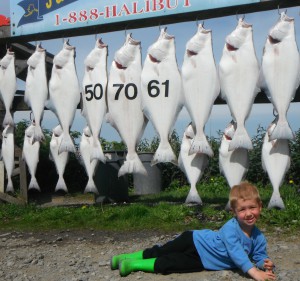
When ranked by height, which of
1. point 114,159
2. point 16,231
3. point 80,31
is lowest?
point 16,231

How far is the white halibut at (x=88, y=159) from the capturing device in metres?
6.74

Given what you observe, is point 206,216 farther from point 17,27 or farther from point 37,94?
point 17,27

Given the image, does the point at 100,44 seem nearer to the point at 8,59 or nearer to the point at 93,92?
the point at 93,92

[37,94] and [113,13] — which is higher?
[113,13]

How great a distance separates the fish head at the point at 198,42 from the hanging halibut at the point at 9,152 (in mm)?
3042

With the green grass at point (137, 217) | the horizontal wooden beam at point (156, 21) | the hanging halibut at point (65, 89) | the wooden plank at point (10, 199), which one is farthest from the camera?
the wooden plank at point (10, 199)

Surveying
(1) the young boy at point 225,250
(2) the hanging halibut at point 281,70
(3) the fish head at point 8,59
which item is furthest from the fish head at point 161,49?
(1) the young boy at point 225,250

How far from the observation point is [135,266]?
14.0 feet

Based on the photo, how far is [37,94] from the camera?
687cm

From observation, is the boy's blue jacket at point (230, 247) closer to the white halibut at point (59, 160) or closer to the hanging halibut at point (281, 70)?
the hanging halibut at point (281, 70)

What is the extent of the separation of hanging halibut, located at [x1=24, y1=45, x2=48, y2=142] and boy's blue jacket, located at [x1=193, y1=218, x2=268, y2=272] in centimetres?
325

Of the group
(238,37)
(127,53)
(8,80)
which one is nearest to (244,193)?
(238,37)

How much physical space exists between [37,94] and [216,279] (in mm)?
3708

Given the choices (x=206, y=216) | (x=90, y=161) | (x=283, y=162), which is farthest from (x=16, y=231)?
(x=283, y=162)
